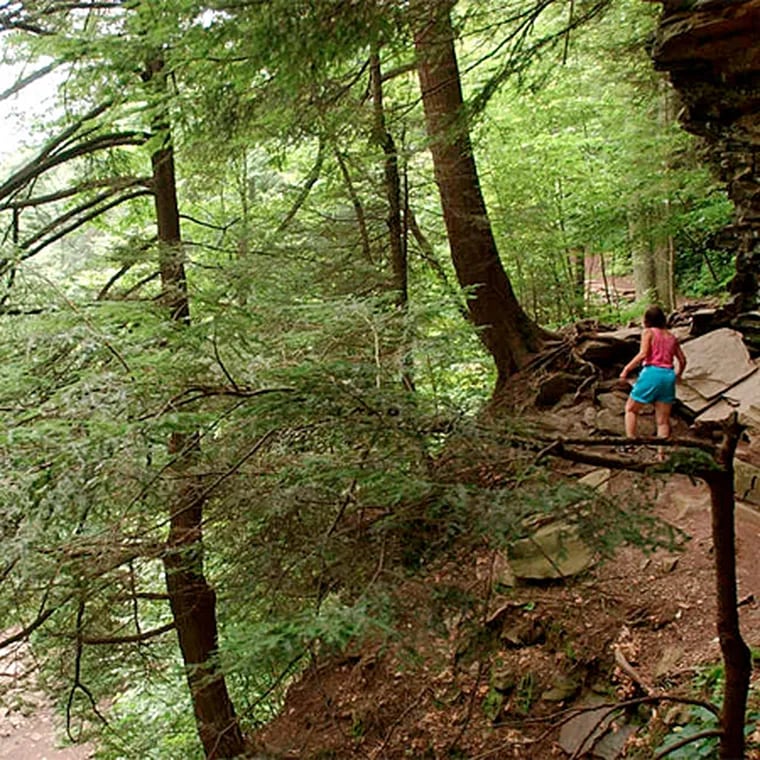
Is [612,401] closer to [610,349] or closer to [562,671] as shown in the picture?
[610,349]

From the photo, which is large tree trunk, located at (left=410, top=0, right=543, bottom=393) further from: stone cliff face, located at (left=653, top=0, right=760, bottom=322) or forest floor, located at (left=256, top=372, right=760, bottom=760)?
forest floor, located at (left=256, top=372, right=760, bottom=760)

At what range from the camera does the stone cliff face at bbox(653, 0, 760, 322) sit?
232 inches

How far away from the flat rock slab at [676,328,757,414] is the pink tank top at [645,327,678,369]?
620 millimetres

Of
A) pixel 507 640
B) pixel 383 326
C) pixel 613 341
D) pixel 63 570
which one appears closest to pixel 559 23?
pixel 613 341

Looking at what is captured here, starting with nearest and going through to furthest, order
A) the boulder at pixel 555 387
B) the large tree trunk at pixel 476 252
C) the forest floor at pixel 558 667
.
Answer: the forest floor at pixel 558 667
the boulder at pixel 555 387
the large tree trunk at pixel 476 252

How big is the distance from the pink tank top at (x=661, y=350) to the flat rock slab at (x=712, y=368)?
24.4 inches

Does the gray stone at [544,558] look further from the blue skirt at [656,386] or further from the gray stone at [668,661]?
the blue skirt at [656,386]

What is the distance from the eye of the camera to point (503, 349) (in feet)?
24.9

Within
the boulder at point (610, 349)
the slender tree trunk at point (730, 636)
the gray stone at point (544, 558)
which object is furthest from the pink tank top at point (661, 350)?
the slender tree trunk at point (730, 636)

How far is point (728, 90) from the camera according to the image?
20.8 ft

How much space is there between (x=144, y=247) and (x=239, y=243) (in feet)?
3.31

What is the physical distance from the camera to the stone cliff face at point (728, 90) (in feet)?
19.4

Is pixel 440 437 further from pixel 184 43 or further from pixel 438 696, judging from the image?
pixel 438 696

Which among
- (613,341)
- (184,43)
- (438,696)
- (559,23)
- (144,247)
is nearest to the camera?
(184,43)
